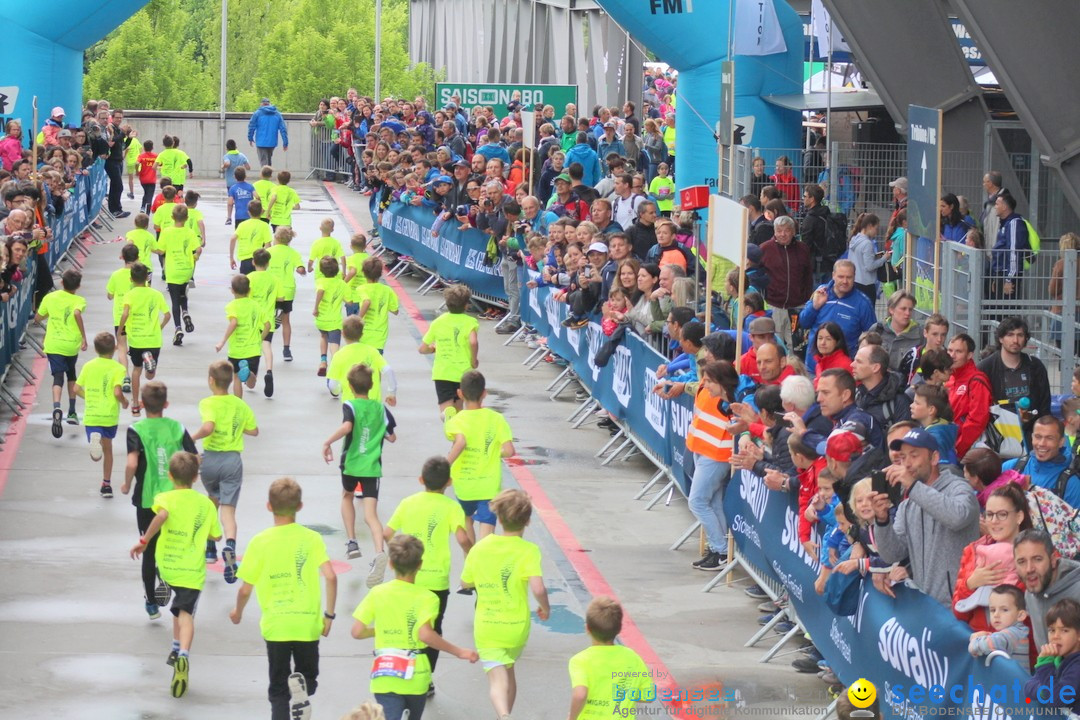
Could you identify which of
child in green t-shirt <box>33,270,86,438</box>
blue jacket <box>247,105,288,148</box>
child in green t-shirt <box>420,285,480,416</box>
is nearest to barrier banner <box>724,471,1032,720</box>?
child in green t-shirt <box>420,285,480,416</box>

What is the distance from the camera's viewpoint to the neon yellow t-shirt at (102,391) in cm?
1480

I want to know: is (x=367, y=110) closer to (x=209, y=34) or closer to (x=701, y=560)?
(x=701, y=560)

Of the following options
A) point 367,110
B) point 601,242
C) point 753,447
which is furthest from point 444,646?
point 367,110

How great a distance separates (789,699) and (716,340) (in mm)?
3741

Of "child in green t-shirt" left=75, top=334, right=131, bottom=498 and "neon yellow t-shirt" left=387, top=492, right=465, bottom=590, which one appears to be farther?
"child in green t-shirt" left=75, top=334, right=131, bottom=498

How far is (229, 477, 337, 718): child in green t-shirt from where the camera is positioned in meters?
9.41

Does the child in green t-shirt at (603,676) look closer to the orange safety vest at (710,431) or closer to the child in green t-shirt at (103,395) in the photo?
the orange safety vest at (710,431)

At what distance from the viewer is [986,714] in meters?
7.70

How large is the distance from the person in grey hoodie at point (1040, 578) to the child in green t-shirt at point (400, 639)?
2.99 m

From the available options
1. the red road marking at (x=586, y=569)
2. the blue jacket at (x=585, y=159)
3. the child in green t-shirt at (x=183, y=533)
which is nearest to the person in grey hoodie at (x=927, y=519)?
the red road marking at (x=586, y=569)

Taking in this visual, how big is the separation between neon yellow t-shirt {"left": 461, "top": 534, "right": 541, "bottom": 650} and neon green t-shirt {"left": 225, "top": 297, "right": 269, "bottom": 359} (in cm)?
895

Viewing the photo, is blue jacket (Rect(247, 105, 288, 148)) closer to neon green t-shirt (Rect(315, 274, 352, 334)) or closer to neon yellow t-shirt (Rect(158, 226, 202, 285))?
neon yellow t-shirt (Rect(158, 226, 202, 285))

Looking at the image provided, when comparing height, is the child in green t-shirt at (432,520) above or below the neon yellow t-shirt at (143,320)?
below

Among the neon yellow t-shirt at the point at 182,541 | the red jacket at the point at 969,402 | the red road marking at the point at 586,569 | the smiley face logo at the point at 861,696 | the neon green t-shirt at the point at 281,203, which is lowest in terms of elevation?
the red road marking at the point at 586,569
